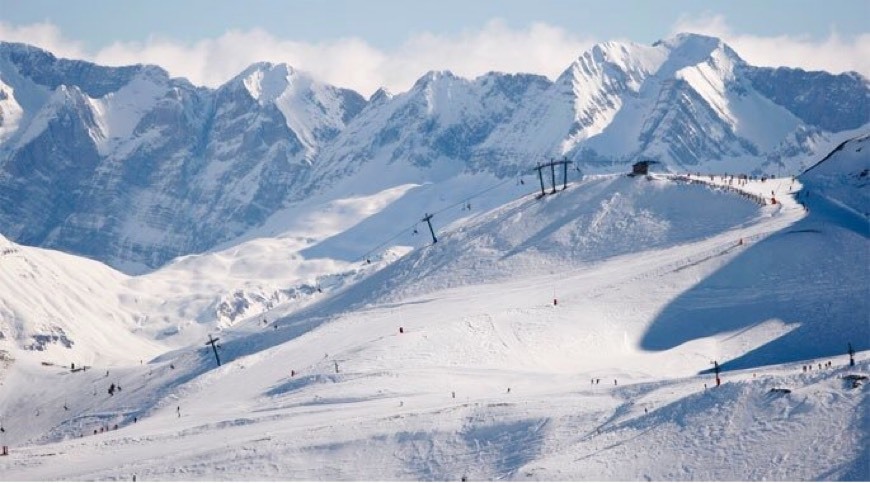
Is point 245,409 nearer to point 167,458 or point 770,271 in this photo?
point 167,458

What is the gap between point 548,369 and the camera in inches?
3376

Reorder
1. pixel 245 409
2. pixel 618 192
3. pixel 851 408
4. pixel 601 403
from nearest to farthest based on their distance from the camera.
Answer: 1. pixel 851 408
2. pixel 601 403
3. pixel 245 409
4. pixel 618 192

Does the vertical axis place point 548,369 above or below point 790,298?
below

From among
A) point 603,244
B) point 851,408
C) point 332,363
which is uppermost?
point 603,244

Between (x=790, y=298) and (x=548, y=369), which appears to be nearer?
(x=548, y=369)

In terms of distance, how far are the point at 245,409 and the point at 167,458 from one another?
15084mm

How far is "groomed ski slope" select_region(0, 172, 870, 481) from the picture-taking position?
6053 centimetres

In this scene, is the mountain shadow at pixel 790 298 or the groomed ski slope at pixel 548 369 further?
the mountain shadow at pixel 790 298

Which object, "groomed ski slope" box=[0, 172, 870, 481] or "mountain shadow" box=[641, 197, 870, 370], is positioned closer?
"groomed ski slope" box=[0, 172, 870, 481]

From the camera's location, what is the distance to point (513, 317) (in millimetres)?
96812

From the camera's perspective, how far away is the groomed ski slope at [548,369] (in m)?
60.5

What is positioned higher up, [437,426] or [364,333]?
[364,333]

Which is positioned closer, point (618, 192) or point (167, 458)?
point (167, 458)

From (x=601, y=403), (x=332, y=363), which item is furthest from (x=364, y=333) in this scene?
(x=601, y=403)
